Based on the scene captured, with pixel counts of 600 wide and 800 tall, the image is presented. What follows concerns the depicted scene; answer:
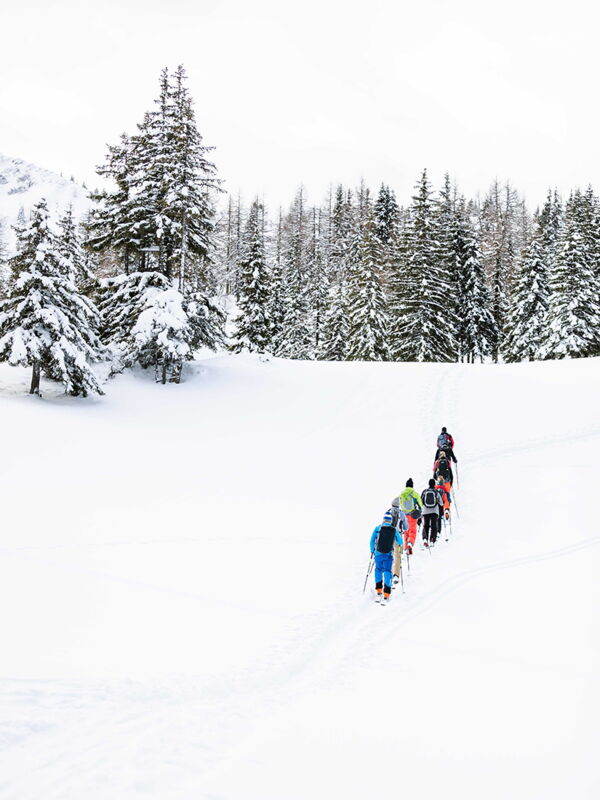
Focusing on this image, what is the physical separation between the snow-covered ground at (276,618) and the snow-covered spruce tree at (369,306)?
683 inches

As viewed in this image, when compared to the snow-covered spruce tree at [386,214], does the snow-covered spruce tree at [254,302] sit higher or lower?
lower

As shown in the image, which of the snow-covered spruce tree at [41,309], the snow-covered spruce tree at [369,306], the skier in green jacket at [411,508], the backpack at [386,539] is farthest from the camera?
the snow-covered spruce tree at [369,306]

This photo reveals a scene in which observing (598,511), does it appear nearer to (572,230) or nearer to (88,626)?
(88,626)

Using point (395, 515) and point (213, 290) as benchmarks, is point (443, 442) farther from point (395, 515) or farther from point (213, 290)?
point (213, 290)

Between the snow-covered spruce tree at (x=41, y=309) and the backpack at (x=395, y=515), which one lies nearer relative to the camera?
the backpack at (x=395, y=515)

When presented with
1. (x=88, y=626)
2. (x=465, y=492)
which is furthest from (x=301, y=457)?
(x=88, y=626)

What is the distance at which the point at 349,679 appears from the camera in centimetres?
714

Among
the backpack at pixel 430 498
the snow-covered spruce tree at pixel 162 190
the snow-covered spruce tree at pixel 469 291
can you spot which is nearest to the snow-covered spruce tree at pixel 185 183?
the snow-covered spruce tree at pixel 162 190

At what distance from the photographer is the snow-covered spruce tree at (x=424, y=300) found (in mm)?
35656

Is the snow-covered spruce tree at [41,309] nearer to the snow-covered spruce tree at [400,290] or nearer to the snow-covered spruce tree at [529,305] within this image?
the snow-covered spruce tree at [400,290]

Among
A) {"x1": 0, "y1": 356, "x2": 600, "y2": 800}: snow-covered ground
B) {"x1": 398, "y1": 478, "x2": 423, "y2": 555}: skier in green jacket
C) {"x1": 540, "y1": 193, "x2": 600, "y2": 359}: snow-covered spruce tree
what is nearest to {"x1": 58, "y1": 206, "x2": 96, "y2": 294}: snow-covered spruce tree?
{"x1": 0, "y1": 356, "x2": 600, "y2": 800}: snow-covered ground

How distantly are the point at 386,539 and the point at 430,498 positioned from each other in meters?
3.50

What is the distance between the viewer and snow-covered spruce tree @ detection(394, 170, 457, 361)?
117ft

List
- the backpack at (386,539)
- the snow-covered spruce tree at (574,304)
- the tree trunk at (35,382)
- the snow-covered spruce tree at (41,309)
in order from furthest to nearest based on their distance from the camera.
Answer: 1. the snow-covered spruce tree at (574,304)
2. the tree trunk at (35,382)
3. the snow-covered spruce tree at (41,309)
4. the backpack at (386,539)
